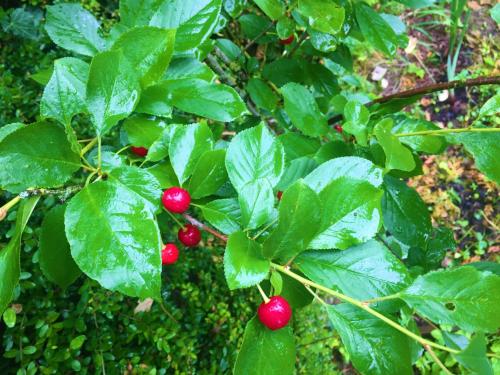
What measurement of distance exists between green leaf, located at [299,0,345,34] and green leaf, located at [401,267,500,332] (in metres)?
0.56

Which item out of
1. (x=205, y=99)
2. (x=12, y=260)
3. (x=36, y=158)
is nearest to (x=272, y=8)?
(x=205, y=99)

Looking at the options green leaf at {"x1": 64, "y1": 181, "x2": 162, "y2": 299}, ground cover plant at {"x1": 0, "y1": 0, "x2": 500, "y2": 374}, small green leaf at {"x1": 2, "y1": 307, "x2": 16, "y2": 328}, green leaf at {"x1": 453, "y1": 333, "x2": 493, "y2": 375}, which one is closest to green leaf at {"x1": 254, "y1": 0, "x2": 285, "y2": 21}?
ground cover plant at {"x1": 0, "y1": 0, "x2": 500, "y2": 374}

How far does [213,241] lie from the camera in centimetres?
196

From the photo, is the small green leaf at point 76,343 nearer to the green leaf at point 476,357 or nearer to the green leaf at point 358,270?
the green leaf at point 358,270

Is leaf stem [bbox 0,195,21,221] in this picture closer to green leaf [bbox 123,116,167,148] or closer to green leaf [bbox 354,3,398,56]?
green leaf [bbox 123,116,167,148]

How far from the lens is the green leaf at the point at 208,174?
0.74 metres

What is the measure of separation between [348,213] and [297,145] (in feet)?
1.31

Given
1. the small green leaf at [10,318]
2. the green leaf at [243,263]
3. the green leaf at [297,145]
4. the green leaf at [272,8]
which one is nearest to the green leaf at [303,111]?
the green leaf at [297,145]

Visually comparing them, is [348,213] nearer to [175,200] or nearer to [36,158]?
[175,200]

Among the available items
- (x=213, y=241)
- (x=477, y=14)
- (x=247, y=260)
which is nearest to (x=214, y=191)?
(x=247, y=260)

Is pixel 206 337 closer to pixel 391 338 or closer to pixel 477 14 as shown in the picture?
pixel 391 338

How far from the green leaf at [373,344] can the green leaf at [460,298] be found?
65 mm

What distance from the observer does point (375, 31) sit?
1134mm

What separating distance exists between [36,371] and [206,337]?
71 cm
